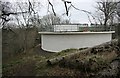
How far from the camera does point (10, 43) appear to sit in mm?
20828

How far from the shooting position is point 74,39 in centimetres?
2858

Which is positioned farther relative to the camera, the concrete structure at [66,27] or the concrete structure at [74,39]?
the concrete structure at [66,27]

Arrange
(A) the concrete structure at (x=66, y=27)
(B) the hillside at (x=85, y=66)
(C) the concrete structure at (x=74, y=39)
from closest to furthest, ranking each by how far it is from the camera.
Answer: (B) the hillside at (x=85, y=66), (C) the concrete structure at (x=74, y=39), (A) the concrete structure at (x=66, y=27)

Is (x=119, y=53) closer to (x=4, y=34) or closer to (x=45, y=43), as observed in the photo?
(x=4, y=34)

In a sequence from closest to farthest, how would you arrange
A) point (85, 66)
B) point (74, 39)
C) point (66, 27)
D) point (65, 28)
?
point (85, 66)
point (74, 39)
point (65, 28)
point (66, 27)

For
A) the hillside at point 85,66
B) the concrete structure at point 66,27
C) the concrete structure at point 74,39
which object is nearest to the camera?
the hillside at point 85,66

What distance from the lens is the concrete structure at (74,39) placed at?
92.6 feet

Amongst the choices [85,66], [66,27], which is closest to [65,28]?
[66,27]

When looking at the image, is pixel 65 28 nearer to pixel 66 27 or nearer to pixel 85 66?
pixel 66 27

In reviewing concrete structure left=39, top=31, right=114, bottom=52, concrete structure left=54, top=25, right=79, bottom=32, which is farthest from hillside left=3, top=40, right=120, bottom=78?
concrete structure left=54, top=25, right=79, bottom=32

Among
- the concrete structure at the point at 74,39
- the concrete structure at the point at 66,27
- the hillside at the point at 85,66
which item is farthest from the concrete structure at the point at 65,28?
the hillside at the point at 85,66

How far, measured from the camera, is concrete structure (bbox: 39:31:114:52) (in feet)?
92.6

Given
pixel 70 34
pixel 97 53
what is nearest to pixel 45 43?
pixel 70 34

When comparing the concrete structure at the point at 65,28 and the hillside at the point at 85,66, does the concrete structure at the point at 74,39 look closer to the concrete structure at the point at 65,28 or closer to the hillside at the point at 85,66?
the concrete structure at the point at 65,28
